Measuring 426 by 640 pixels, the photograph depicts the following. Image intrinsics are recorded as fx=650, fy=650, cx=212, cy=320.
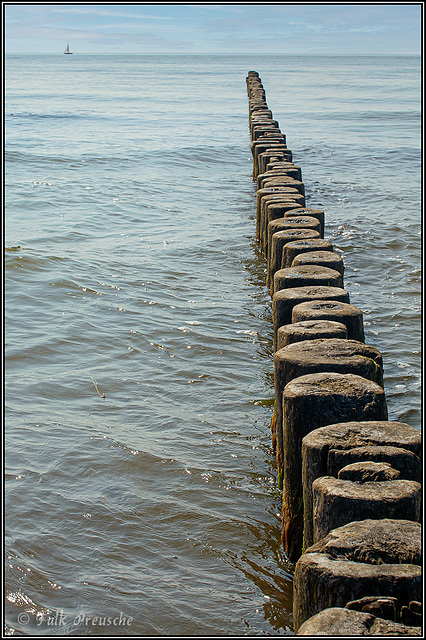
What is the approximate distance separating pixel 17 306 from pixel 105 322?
1.18 m

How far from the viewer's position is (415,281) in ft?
25.8

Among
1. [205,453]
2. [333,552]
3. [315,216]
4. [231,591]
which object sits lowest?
[231,591]

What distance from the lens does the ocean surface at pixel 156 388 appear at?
3.11 m

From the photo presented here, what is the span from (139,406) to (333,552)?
9.77 feet

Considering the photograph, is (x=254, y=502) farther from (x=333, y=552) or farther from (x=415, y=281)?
(x=415, y=281)

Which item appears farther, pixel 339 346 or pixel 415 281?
pixel 415 281

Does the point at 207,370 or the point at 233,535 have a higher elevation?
the point at 207,370

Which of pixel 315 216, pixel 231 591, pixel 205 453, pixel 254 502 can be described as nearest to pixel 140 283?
pixel 315 216

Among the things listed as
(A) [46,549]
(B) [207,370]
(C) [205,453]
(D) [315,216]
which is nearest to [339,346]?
(C) [205,453]

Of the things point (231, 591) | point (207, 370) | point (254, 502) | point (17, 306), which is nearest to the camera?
point (231, 591)

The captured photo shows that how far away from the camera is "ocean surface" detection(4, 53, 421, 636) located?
122 inches

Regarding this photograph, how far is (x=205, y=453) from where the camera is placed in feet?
13.9

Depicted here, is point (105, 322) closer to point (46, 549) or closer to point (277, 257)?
point (277, 257)

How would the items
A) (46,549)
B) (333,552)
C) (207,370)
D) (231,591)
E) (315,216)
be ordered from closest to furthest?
1. (333,552)
2. (231,591)
3. (46,549)
4. (207,370)
5. (315,216)
